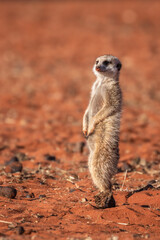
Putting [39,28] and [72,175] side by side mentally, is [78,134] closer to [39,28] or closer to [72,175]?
[72,175]

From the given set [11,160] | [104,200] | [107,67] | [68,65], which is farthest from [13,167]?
[68,65]

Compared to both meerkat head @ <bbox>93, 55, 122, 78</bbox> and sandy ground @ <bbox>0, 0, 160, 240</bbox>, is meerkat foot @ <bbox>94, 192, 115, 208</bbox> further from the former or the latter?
meerkat head @ <bbox>93, 55, 122, 78</bbox>

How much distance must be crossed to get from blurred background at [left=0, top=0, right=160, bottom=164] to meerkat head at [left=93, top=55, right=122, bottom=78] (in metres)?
1.24

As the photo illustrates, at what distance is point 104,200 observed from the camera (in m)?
3.59

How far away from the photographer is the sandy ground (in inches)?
133

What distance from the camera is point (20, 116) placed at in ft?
26.7

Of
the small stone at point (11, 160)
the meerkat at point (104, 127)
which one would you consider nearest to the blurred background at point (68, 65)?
the small stone at point (11, 160)

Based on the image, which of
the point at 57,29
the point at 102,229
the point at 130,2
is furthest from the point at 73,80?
the point at 130,2

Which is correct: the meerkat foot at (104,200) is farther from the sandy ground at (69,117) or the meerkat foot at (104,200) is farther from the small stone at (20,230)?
the small stone at (20,230)

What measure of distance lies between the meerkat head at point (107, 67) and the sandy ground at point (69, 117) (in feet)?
2.41

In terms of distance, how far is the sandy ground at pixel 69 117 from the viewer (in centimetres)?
338

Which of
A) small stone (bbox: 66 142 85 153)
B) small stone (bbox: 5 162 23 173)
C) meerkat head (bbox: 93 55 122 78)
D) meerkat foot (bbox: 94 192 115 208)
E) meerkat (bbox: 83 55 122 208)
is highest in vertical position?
meerkat head (bbox: 93 55 122 78)

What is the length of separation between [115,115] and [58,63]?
1012 cm

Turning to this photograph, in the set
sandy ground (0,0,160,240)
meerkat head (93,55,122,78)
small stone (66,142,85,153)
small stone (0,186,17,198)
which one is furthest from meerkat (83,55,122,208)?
small stone (66,142,85,153)
